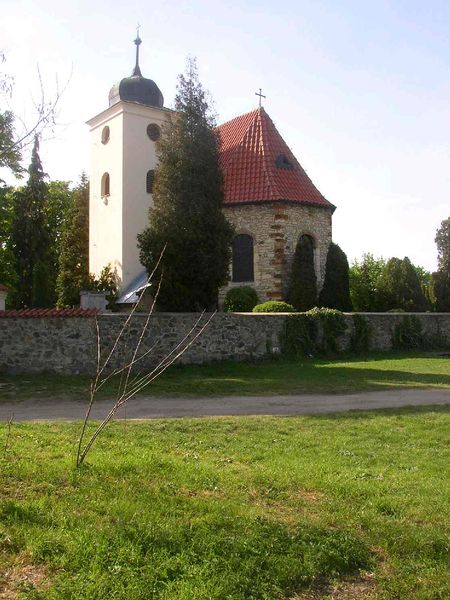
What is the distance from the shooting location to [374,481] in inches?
248

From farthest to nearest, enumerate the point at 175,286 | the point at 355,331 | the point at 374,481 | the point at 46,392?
the point at 355,331 < the point at 175,286 < the point at 46,392 < the point at 374,481

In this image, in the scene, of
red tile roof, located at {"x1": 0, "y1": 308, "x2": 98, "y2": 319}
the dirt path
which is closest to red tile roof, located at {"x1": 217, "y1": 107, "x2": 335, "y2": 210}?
red tile roof, located at {"x1": 0, "y1": 308, "x2": 98, "y2": 319}

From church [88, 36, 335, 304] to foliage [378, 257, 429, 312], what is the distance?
802 centimetres

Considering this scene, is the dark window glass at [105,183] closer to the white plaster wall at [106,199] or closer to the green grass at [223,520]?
the white plaster wall at [106,199]

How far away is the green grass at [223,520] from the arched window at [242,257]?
728 inches

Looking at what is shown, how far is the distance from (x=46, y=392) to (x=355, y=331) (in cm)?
1169

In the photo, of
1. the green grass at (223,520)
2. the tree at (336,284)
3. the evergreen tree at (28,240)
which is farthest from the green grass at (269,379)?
the evergreen tree at (28,240)

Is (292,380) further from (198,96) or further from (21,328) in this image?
(198,96)

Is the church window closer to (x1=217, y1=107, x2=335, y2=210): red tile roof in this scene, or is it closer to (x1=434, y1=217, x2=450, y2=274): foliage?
(x1=217, y1=107, x2=335, y2=210): red tile roof

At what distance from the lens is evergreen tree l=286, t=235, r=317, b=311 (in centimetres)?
2508

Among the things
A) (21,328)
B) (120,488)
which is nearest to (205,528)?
(120,488)

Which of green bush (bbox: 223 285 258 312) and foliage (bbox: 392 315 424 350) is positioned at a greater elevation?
green bush (bbox: 223 285 258 312)

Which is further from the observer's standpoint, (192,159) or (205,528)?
(192,159)

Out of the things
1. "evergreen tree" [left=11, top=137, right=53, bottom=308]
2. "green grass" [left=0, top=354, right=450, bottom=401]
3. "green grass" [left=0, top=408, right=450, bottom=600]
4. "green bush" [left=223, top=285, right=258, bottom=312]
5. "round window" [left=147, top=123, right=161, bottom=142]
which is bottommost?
"green grass" [left=0, top=408, right=450, bottom=600]
